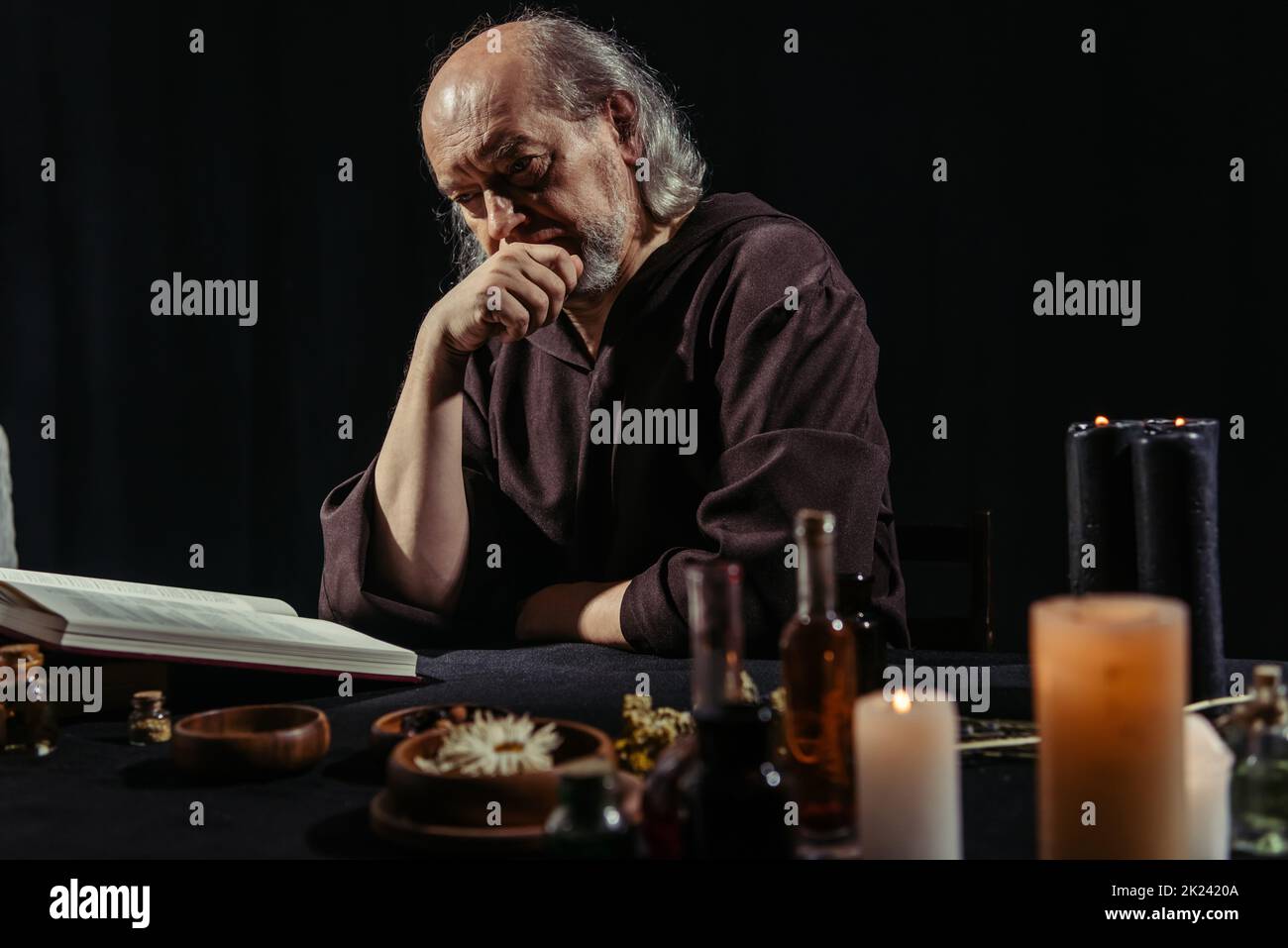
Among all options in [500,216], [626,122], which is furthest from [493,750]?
[626,122]

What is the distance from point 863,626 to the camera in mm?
974

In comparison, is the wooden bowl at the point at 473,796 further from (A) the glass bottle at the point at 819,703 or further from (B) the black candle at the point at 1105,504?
(B) the black candle at the point at 1105,504

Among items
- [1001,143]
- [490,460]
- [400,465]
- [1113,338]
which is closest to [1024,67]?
[1001,143]

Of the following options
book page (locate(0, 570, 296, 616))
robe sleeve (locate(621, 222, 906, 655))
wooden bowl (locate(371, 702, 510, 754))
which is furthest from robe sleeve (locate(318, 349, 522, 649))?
wooden bowl (locate(371, 702, 510, 754))

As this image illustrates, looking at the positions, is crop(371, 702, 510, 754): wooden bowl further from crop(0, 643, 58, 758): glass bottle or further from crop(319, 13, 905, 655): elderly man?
crop(319, 13, 905, 655): elderly man

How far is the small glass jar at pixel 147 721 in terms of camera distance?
3.33ft

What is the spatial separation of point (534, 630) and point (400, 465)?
425 mm

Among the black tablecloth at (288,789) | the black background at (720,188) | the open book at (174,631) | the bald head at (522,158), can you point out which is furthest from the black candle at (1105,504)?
the black background at (720,188)

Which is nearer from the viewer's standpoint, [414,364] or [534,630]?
[534,630]

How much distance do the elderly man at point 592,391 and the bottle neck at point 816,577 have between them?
810mm
